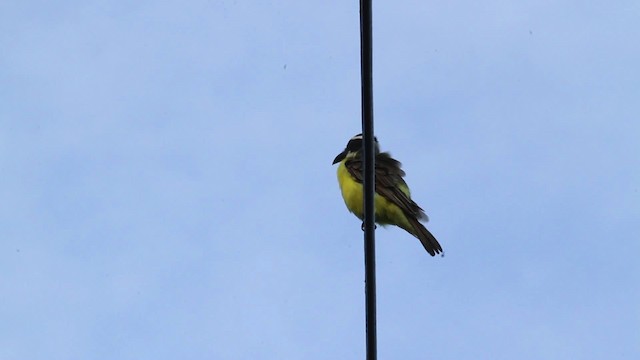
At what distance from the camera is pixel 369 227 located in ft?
12.8

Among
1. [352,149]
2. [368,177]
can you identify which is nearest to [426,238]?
[352,149]

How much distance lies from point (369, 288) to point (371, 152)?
558 millimetres

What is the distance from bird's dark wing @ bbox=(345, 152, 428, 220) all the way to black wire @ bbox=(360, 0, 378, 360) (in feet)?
12.5

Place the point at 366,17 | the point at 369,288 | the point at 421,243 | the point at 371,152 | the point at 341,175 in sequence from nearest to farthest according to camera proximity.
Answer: the point at 366,17 → the point at 369,288 → the point at 371,152 → the point at 421,243 → the point at 341,175

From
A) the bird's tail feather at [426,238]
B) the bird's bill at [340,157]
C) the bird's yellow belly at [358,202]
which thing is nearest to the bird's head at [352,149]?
the bird's bill at [340,157]

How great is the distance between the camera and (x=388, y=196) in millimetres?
7918

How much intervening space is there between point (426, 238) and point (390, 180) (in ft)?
2.32

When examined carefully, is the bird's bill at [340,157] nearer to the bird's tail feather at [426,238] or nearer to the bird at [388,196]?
the bird at [388,196]

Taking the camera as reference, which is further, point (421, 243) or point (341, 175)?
point (341, 175)

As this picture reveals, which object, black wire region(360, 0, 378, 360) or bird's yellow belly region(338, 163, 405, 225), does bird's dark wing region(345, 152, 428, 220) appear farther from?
black wire region(360, 0, 378, 360)

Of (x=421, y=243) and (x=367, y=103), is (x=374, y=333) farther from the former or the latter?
(x=421, y=243)

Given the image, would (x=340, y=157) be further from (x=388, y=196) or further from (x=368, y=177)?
(x=368, y=177)

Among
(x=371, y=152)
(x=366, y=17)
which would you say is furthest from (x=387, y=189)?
(x=366, y=17)

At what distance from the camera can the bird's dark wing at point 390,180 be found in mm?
7840
